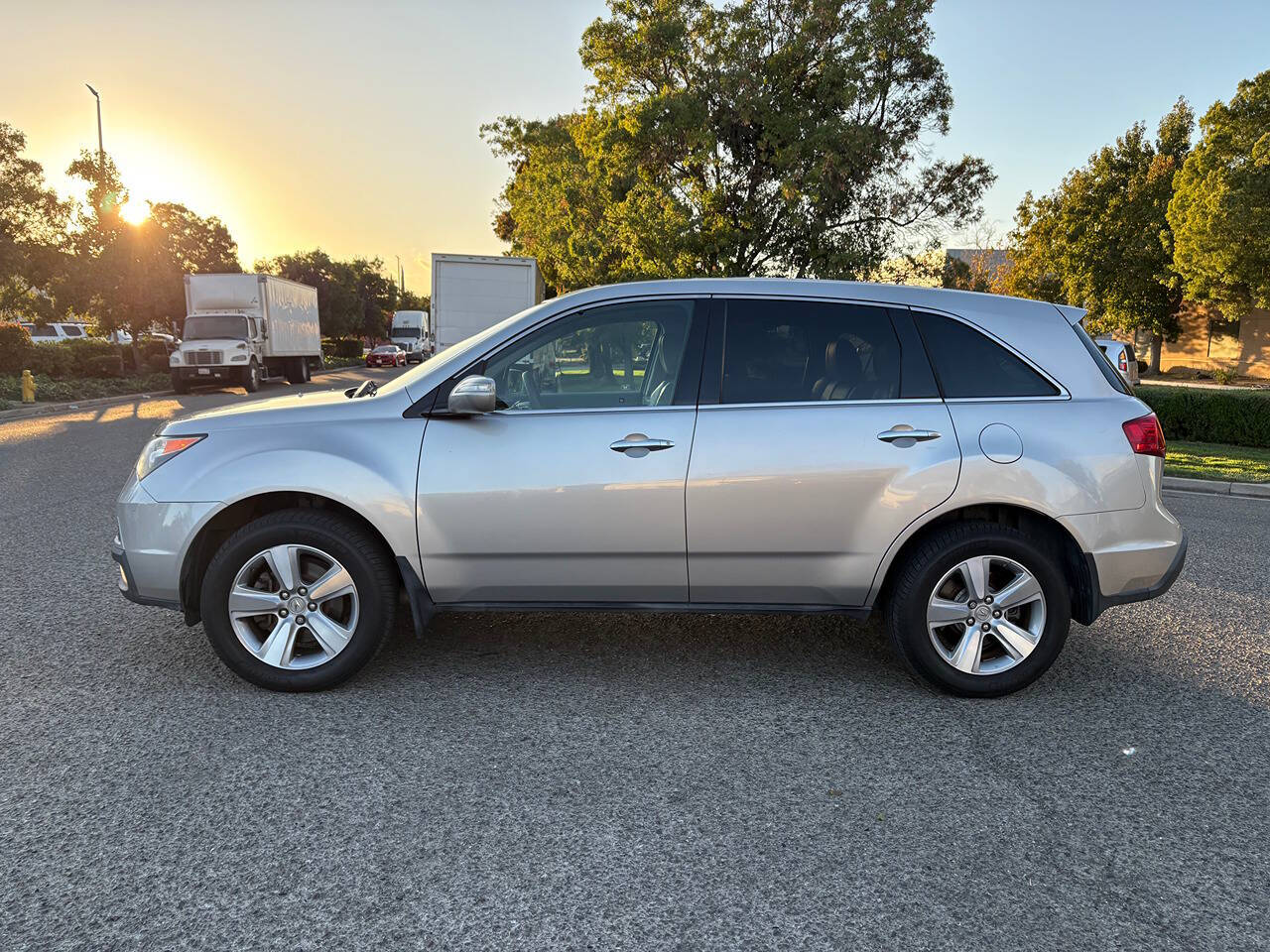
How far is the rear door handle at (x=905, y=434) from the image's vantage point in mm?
3848

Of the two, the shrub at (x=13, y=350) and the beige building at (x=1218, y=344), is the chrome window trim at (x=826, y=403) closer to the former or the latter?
the shrub at (x=13, y=350)

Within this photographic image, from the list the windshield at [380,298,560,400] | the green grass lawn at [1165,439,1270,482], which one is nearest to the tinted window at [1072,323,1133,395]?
the windshield at [380,298,560,400]

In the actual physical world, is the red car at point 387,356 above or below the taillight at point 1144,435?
above

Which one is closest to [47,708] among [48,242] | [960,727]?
[960,727]

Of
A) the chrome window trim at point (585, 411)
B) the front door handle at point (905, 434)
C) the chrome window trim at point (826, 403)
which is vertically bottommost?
the front door handle at point (905, 434)

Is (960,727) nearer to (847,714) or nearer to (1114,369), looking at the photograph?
(847,714)

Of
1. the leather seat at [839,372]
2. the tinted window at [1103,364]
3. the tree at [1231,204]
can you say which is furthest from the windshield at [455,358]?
the tree at [1231,204]

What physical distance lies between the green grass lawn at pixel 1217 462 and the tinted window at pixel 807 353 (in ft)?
28.2

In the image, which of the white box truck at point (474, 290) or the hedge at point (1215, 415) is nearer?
the hedge at point (1215, 415)

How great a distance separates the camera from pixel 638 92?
72.4 ft

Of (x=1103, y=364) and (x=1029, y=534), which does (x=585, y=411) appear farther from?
(x=1103, y=364)

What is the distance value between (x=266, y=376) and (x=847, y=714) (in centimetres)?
2712

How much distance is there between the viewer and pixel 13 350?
86.0ft

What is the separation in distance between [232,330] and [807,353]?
24.6 meters
